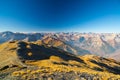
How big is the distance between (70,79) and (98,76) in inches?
347

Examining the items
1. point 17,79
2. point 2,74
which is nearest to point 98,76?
point 17,79

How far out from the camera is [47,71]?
177 ft

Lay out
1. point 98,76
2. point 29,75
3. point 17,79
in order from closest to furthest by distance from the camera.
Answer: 1. point 17,79
2. point 29,75
3. point 98,76

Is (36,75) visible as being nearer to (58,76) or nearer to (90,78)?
(58,76)

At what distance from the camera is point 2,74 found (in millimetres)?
50562

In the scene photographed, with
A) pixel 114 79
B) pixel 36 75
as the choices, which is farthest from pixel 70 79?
pixel 114 79

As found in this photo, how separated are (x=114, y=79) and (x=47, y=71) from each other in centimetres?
1752

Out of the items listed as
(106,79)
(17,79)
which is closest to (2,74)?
(17,79)

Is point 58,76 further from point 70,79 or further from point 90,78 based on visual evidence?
point 90,78

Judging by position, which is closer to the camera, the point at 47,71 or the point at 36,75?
the point at 36,75

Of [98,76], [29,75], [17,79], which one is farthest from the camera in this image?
[98,76]

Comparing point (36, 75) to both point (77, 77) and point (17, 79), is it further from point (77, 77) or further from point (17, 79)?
point (77, 77)

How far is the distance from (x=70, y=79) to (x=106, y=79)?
968 cm

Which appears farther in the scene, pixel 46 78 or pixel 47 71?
pixel 47 71
